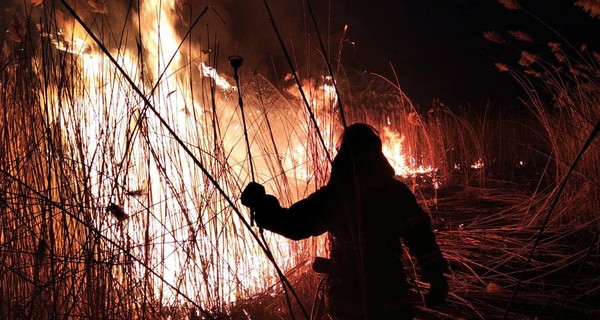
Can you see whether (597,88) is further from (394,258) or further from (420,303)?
(394,258)

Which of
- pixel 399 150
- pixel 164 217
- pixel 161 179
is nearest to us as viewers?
pixel 161 179

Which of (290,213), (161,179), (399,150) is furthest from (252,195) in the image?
(399,150)

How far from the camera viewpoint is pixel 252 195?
5.16ft

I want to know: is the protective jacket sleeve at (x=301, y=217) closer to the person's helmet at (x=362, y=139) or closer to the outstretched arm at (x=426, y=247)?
the person's helmet at (x=362, y=139)

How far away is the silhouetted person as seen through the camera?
1757 millimetres

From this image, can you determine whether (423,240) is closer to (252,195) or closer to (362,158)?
(362,158)

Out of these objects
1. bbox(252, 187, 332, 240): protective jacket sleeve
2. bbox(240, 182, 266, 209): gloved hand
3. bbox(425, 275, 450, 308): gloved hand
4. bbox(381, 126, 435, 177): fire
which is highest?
bbox(381, 126, 435, 177): fire

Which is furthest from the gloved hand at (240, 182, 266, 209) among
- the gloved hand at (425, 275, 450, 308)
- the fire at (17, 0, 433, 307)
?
the gloved hand at (425, 275, 450, 308)

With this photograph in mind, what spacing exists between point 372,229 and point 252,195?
54 cm

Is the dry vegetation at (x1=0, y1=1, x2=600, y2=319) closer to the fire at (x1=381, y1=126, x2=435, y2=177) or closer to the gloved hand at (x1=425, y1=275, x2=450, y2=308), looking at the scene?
the gloved hand at (x1=425, y1=275, x2=450, y2=308)

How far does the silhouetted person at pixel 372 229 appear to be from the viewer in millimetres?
1757

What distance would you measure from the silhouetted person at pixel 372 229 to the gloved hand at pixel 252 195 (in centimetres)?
16

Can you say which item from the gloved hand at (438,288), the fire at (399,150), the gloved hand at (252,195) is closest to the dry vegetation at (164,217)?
the gloved hand at (252,195)

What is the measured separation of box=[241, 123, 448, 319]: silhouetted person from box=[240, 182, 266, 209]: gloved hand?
165mm
